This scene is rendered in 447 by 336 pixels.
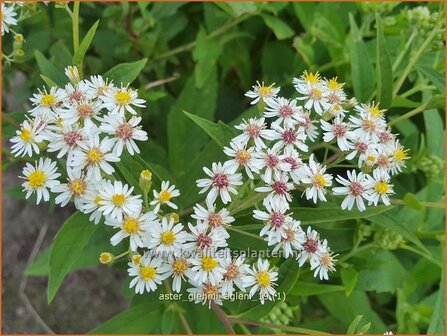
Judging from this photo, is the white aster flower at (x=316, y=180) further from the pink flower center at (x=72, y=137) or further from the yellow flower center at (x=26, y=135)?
the yellow flower center at (x=26, y=135)

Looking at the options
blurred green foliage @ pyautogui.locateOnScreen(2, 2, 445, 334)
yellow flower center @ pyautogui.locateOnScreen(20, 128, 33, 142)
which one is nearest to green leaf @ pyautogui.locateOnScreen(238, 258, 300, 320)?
blurred green foliage @ pyautogui.locateOnScreen(2, 2, 445, 334)

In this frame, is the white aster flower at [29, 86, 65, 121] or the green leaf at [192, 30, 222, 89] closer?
the white aster flower at [29, 86, 65, 121]

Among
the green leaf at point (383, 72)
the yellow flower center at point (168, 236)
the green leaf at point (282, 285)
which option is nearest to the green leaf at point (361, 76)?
the green leaf at point (383, 72)

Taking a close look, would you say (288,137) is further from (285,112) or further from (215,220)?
(215,220)

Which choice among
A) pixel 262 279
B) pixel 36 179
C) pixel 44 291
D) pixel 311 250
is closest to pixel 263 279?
pixel 262 279

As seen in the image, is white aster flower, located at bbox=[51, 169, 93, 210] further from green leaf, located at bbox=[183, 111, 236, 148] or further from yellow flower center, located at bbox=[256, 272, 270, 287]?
yellow flower center, located at bbox=[256, 272, 270, 287]

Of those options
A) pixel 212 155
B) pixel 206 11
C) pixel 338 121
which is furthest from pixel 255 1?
pixel 338 121
